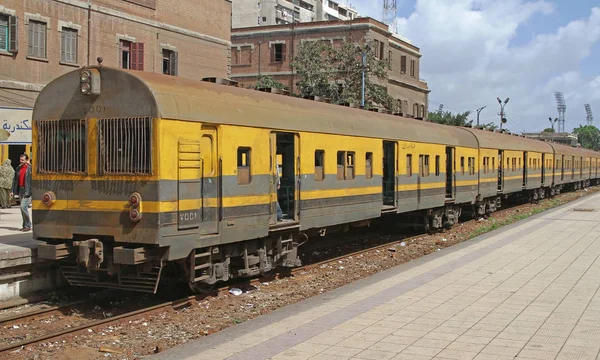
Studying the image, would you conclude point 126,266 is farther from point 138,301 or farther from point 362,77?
point 362,77

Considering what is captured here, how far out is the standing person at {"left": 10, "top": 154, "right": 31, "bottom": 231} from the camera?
43.7 ft

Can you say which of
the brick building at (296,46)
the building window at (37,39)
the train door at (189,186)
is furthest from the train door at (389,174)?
the brick building at (296,46)

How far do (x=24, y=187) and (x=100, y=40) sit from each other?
58.6 feet

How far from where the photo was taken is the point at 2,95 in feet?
83.6

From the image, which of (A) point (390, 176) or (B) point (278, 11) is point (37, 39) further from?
(B) point (278, 11)

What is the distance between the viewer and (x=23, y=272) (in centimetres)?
1034

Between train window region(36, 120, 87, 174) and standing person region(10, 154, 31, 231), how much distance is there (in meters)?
3.68

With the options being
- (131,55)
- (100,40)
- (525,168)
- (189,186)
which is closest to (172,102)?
(189,186)

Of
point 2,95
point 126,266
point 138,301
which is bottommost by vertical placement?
point 138,301

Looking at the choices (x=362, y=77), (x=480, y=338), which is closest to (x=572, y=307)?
(x=480, y=338)

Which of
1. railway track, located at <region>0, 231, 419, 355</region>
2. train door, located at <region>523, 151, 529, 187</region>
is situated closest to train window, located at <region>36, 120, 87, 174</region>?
railway track, located at <region>0, 231, 419, 355</region>

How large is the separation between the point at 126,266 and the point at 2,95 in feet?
62.8

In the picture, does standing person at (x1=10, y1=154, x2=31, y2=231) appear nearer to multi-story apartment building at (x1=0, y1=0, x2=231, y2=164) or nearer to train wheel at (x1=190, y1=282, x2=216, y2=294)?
train wheel at (x1=190, y1=282, x2=216, y2=294)

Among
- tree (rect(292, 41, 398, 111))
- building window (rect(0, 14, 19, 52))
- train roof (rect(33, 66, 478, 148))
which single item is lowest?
train roof (rect(33, 66, 478, 148))
